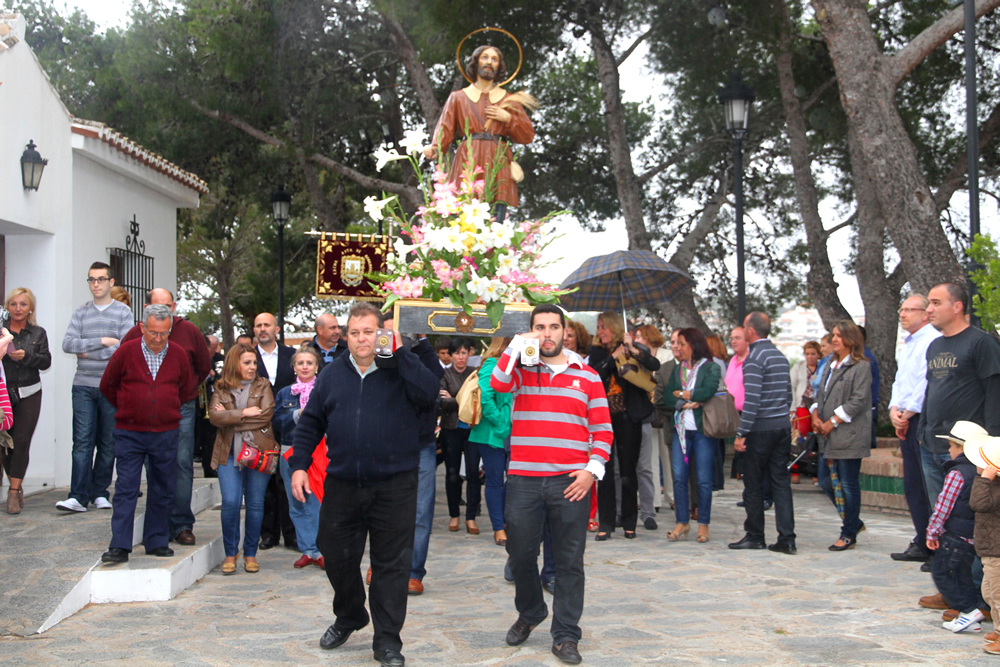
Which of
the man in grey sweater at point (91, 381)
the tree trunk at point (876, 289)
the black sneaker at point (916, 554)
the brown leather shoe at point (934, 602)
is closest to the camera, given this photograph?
the brown leather shoe at point (934, 602)

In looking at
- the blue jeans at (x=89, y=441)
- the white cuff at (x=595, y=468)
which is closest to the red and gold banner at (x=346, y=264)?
the blue jeans at (x=89, y=441)

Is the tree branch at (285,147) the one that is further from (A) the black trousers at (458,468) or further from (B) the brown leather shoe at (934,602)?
(B) the brown leather shoe at (934,602)

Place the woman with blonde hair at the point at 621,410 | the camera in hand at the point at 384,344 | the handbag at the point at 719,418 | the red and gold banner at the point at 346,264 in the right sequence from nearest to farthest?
the camera in hand at the point at 384,344
the handbag at the point at 719,418
the woman with blonde hair at the point at 621,410
the red and gold banner at the point at 346,264

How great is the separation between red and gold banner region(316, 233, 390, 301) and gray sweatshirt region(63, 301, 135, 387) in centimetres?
492

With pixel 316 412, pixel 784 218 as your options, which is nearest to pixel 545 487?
pixel 316 412

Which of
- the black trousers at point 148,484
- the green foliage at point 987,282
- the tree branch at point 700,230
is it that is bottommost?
the black trousers at point 148,484

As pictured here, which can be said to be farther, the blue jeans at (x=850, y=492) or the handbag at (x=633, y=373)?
the handbag at (x=633, y=373)

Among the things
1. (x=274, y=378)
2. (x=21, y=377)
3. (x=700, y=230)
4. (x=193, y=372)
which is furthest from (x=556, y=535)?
(x=700, y=230)

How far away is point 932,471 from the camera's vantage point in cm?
652

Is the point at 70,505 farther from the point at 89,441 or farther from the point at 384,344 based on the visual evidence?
the point at 384,344

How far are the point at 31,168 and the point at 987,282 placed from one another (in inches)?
333

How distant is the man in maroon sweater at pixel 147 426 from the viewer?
664cm

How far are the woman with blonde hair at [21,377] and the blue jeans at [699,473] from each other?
5.58 m

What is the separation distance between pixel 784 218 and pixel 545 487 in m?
16.1
